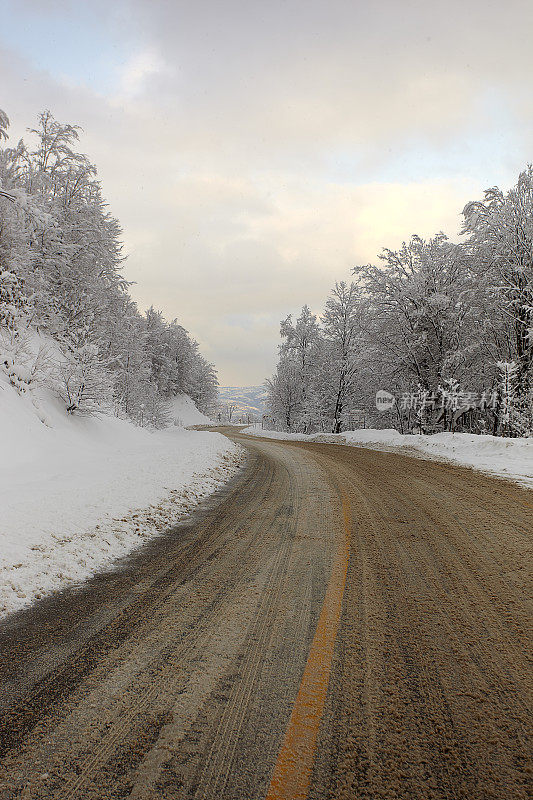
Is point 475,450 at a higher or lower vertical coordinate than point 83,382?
lower

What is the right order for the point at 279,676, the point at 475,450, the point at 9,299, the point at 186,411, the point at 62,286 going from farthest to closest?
the point at 186,411 < the point at 62,286 < the point at 9,299 < the point at 475,450 < the point at 279,676

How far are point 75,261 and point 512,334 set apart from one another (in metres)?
22.2

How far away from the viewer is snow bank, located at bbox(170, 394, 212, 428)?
52.2 metres

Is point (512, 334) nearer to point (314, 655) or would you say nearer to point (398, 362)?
point (398, 362)

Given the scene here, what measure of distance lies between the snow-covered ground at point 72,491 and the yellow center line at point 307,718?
8.06 feet

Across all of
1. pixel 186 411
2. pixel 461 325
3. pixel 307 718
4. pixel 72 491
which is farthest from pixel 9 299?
pixel 186 411

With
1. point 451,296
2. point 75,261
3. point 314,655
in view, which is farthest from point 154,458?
point 451,296

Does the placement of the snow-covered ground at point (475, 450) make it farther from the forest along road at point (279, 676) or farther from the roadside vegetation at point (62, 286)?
the roadside vegetation at point (62, 286)

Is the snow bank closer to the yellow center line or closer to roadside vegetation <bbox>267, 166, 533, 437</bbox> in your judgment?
roadside vegetation <bbox>267, 166, 533, 437</bbox>

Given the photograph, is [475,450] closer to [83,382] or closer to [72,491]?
[72,491]

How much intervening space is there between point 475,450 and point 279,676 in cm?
1349

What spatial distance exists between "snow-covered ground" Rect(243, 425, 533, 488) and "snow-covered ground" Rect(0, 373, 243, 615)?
7153mm

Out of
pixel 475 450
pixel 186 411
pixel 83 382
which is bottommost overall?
pixel 475 450

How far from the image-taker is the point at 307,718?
6.17ft
